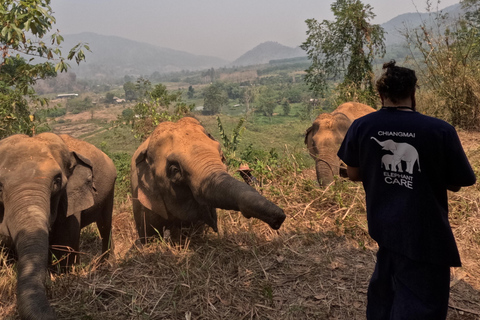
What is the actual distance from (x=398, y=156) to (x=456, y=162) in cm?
35

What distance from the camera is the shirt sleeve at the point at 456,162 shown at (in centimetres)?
234

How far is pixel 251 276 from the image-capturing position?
396cm

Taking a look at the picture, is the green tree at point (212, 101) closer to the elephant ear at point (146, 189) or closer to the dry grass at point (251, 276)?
the elephant ear at point (146, 189)

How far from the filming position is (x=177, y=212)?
17.2ft

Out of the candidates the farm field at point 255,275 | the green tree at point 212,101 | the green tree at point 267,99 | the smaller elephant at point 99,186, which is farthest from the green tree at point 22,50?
the green tree at point 212,101

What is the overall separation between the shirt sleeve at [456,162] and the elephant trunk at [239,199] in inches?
56.6

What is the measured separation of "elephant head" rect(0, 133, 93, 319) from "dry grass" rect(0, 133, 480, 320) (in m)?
0.44

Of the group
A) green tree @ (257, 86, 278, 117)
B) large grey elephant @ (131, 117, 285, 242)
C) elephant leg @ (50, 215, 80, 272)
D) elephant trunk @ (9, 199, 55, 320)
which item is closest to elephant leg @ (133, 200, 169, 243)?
large grey elephant @ (131, 117, 285, 242)

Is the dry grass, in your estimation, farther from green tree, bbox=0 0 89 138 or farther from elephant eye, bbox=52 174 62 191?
green tree, bbox=0 0 89 138

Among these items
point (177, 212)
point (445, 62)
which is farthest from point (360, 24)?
point (177, 212)

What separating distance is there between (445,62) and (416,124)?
39.1 ft

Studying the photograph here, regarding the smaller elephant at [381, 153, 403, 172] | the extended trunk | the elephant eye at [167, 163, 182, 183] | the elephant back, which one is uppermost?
the smaller elephant at [381, 153, 403, 172]

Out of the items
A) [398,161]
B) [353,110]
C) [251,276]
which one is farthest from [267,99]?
[398,161]

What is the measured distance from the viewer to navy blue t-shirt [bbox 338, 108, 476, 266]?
7.82 feet
